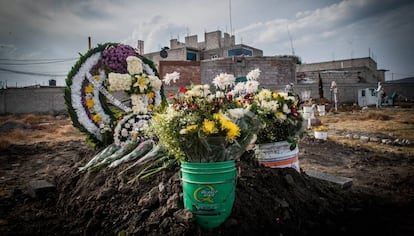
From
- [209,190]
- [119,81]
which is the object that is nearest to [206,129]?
[209,190]

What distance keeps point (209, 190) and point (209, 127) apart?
519 mm

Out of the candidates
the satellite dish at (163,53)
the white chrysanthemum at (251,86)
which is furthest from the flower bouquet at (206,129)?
the satellite dish at (163,53)

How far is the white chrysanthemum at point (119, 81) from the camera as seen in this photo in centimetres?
527

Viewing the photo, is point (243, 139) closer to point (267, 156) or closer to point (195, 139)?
point (195, 139)

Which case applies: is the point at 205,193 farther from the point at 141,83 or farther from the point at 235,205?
the point at 141,83

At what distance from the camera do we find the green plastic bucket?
2.32 meters

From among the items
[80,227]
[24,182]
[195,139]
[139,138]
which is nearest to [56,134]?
[24,182]

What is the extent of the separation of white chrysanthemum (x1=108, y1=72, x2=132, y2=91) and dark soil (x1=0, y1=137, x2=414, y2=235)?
1.74 metres

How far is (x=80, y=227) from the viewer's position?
115 inches

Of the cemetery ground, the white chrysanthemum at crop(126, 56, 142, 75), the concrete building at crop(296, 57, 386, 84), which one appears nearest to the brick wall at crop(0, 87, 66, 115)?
the white chrysanthemum at crop(126, 56, 142, 75)

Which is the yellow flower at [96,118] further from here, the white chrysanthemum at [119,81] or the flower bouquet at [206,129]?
the flower bouquet at [206,129]

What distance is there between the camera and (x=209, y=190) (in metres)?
2.33

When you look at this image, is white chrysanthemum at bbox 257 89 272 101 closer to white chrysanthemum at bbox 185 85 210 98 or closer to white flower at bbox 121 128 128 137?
white chrysanthemum at bbox 185 85 210 98

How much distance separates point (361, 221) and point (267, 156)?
1.23 metres
